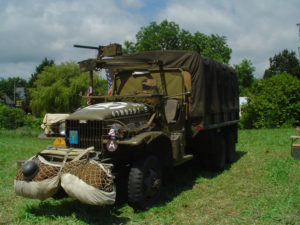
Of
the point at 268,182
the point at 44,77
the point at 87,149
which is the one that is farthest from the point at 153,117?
the point at 44,77

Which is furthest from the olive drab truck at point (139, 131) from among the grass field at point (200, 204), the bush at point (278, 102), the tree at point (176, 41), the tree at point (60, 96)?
the tree at point (176, 41)

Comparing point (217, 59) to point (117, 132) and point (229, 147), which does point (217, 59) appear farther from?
point (117, 132)

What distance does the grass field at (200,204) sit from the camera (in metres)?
4.87

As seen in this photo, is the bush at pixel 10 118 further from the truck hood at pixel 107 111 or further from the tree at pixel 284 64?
the tree at pixel 284 64

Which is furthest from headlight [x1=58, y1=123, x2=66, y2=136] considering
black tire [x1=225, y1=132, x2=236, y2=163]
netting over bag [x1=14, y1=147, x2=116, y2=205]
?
black tire [x1=225, y1=132, x2=236, y2=163]

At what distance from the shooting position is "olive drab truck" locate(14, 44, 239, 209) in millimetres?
4641

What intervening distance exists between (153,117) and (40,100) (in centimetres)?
2384

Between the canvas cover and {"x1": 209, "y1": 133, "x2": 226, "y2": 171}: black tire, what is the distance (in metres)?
0.51

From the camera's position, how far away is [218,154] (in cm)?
831

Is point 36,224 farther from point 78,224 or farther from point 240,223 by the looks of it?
point 240,223

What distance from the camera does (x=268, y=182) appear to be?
7023mm

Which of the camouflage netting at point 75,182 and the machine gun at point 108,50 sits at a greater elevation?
the machine gun at point 108,50

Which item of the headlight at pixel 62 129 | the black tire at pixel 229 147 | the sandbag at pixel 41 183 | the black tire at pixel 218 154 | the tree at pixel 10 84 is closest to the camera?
the sandbag at pixel 41 183

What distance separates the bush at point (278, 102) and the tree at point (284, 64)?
80.6 ft
